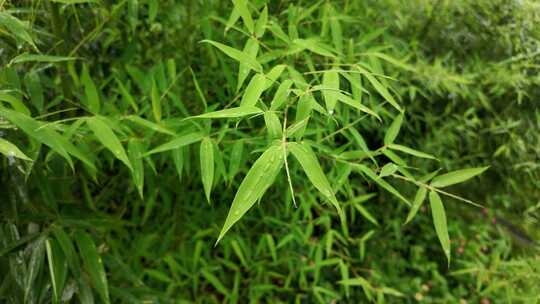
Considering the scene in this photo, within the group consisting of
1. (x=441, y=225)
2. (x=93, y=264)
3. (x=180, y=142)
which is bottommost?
(x=93, y=264)

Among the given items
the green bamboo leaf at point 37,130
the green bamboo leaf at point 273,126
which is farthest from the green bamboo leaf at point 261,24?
the green bamboo leaf at point 37,130

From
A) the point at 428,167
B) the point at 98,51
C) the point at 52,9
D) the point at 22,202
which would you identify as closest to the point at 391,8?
the point at 428,167

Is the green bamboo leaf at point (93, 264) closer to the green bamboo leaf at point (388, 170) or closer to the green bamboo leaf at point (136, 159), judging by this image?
the green bamboo leaf at point (136, 159)

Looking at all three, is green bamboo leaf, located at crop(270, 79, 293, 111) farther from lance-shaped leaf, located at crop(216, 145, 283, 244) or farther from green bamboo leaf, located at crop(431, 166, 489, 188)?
green bamboo leaf, located at crop(431, 166, 489, 188)

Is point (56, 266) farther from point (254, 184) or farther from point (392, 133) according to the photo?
point (392, 133)

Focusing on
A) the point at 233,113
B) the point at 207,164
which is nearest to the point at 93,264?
the point at 207,164

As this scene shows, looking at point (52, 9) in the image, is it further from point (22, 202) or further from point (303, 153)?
point (303, 153)
